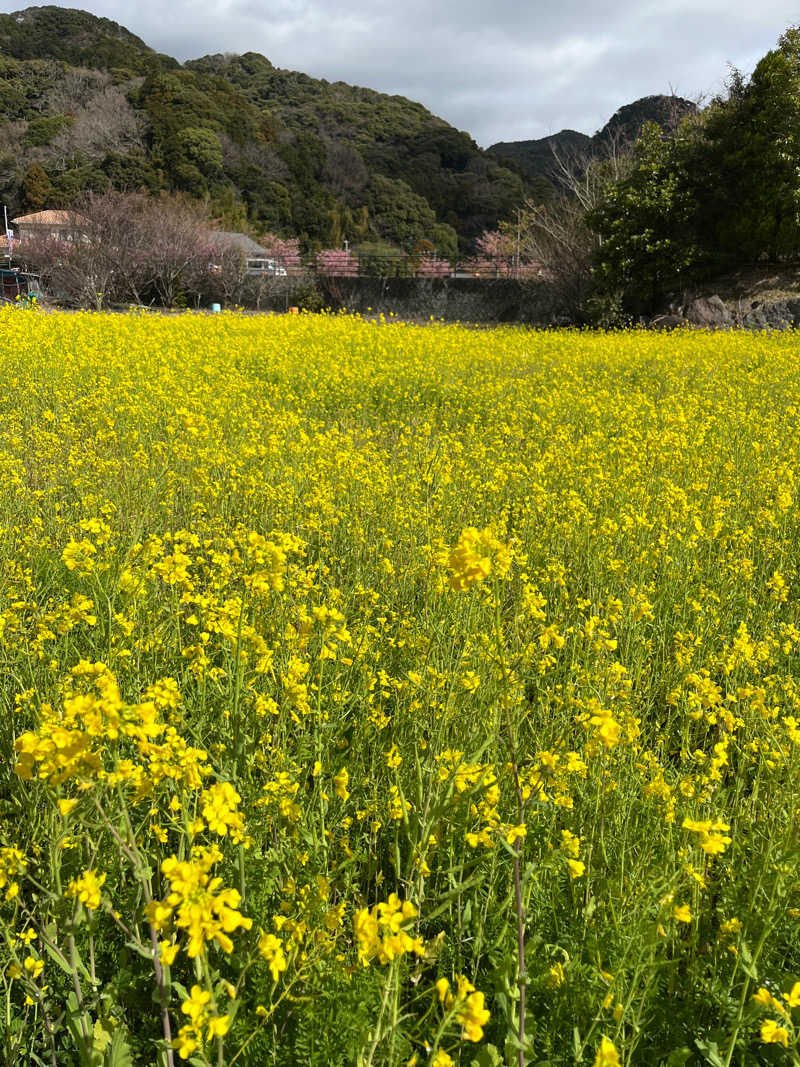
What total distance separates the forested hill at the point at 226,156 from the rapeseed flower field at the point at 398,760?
4396 cm

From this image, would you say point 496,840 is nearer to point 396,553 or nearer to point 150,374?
point 396,553

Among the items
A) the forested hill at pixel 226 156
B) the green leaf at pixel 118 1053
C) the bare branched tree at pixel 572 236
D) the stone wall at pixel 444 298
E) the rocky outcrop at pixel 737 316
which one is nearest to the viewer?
the green leaf at pixel 118 1053

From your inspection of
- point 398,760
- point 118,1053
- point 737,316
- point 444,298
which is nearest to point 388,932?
point 118,1053

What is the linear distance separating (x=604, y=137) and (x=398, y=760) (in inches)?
1227

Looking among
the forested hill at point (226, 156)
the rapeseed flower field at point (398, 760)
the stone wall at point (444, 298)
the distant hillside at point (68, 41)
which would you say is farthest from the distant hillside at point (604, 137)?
the distant hillside at point (68, 41)

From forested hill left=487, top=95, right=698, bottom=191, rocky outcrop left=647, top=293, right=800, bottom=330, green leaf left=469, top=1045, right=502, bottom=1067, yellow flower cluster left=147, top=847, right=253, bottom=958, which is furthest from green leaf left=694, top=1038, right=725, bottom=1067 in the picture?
forested hill left=487, top=95, right=698, bottom=191

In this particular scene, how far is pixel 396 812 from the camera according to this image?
1.82m

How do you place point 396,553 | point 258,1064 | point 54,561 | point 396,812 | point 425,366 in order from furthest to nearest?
1. point 425,366
2. point 396,553
3. point 54,561
4. point 396,812
5. point 258,1064

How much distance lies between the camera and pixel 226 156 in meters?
50.8

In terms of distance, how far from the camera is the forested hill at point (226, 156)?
4769cm

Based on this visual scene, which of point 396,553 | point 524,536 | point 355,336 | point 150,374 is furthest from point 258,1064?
point 355,336

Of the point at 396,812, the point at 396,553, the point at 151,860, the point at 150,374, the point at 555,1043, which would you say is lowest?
the point at 555,1043

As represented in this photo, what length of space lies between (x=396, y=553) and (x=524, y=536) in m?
0.74

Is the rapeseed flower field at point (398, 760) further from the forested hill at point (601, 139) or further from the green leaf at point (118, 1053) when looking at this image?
the forested hill at point (601, 139)
